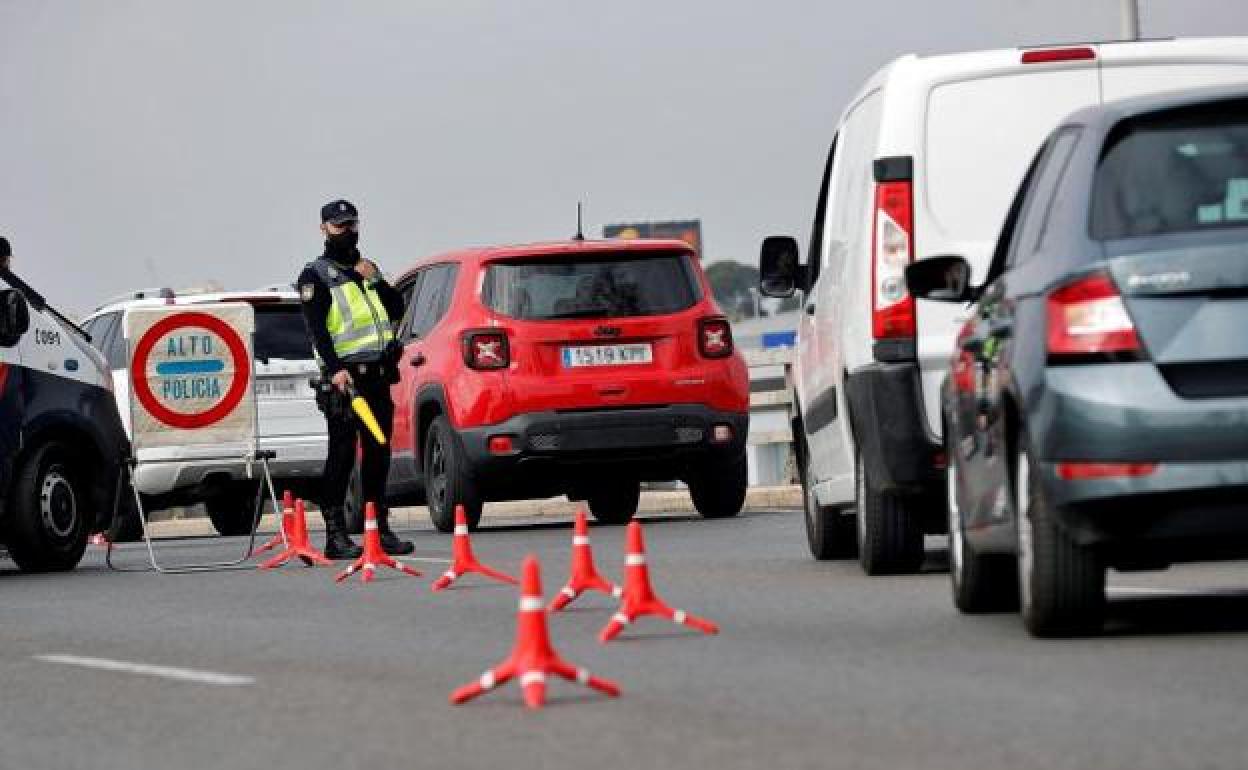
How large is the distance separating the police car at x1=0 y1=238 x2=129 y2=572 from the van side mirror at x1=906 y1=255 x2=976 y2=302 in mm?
8467

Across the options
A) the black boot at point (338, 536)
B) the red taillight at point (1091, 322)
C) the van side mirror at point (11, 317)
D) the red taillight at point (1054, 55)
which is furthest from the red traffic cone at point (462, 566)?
the red taillight at point (1091, 322)

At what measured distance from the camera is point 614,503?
80.2ft

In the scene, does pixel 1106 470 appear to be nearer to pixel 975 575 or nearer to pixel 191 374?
pixel 975 575

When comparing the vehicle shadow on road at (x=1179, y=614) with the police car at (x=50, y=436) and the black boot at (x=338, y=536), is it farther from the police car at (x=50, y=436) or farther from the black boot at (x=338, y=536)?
the police car at (x=50, y=436)

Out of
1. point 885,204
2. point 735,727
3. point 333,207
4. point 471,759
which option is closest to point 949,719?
point 735,727

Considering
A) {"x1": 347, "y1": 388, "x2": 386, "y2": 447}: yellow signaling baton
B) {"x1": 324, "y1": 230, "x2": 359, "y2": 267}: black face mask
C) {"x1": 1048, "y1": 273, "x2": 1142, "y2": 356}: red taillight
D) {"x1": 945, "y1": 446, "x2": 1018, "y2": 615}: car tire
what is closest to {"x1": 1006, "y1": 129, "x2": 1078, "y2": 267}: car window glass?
{"x1": 1048, "y1": 273, "x2": 1142, "y2": 356}: red taillight

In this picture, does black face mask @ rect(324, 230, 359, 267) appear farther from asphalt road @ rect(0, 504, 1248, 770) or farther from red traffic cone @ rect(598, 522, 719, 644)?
red traffic cone @ rect(598, 522, 719, 644)

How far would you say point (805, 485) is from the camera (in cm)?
1648

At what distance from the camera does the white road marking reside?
10594mm

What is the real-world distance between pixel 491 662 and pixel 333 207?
7.73m

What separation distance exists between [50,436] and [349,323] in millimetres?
2328

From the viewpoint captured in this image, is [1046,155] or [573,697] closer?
[573,697]

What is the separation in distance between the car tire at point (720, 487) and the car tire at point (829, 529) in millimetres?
5597

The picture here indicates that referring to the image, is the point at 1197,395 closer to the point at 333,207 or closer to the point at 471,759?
the point at 471,759
